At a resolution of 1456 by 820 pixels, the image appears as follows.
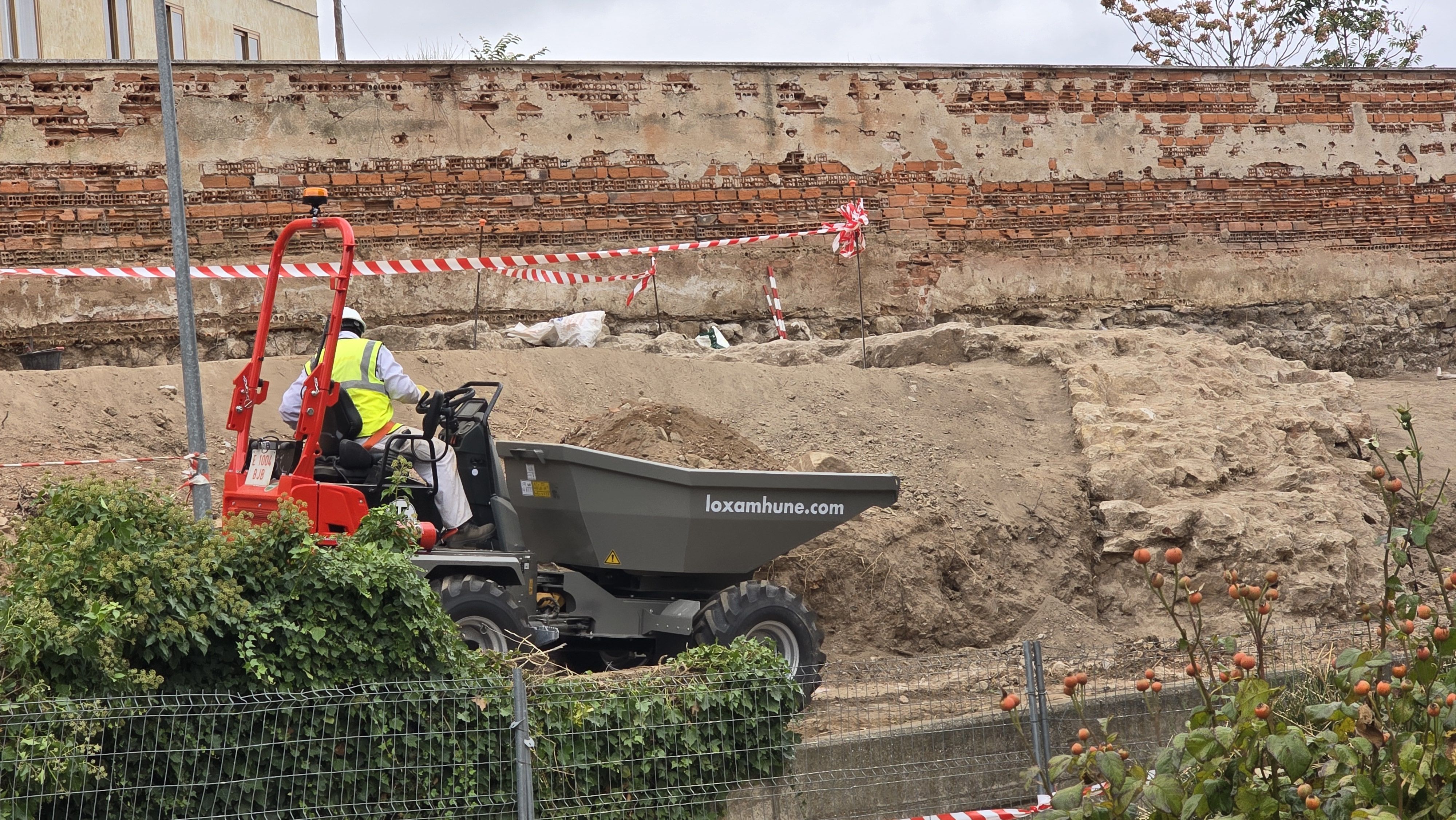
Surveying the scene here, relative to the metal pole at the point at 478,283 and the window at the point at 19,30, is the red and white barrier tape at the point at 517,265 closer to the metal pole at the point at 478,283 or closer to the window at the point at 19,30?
the metal pole at the point at 478,283

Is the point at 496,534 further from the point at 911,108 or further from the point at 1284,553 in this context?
Answer: the point at 911,108

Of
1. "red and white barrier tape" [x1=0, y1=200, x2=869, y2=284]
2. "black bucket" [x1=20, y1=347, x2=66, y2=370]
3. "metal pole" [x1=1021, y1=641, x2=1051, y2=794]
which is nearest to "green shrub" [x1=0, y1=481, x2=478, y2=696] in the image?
"metal pole" [x1=1021, y1=641, x2=1051, y2=794]

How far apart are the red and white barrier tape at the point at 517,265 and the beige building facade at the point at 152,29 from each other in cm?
749

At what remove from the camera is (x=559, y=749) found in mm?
5395

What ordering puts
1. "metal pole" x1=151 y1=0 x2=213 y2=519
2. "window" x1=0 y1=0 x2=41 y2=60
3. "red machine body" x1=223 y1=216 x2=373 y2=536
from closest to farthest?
"red machine body" x1=223 y1=216 x2=373 y2=536 → "metal pole" x1=151 y1=0 x2=213 y2=519 → "window" x1=0 y1=0 x2=41 y2=60

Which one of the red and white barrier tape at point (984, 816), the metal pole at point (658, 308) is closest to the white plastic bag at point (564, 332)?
the metal pole at point (658, 308)

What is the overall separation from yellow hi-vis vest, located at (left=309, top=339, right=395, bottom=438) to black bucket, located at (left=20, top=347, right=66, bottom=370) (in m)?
7.00

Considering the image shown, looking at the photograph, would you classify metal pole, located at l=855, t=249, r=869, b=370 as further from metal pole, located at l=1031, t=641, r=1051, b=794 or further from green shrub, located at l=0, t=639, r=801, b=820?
green shrub, located at l=0, t=639, r=801, b=820

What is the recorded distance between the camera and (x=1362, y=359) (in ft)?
57.4

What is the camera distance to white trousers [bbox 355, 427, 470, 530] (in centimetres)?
725

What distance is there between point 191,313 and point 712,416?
14.4 ft

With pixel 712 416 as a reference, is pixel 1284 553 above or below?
below

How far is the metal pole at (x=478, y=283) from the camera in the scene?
14445 millimetres

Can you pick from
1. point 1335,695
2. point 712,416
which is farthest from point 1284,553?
point 1335,695
